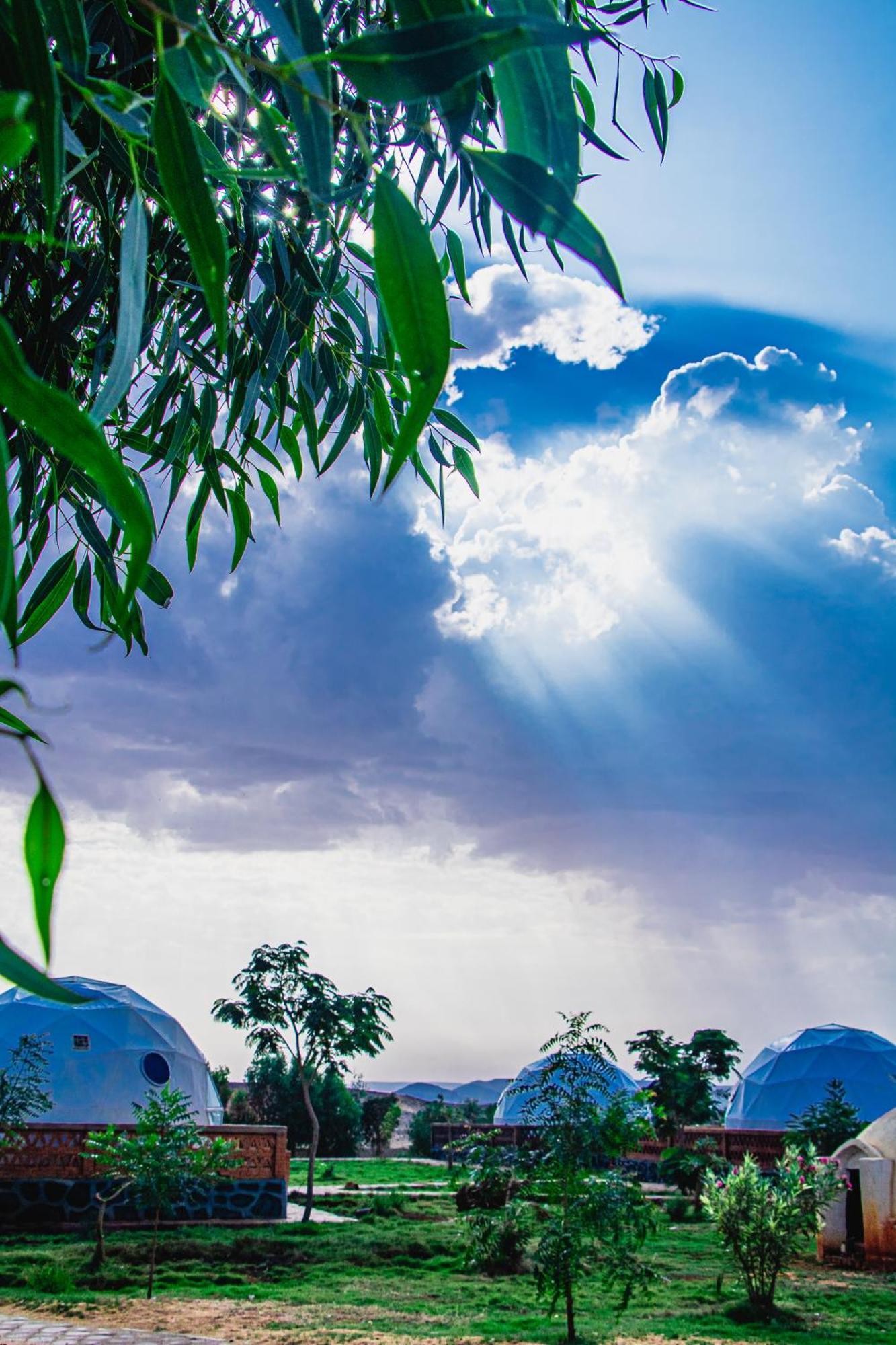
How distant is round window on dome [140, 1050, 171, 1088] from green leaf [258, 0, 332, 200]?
1796cm

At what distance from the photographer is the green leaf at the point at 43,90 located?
2.52ft

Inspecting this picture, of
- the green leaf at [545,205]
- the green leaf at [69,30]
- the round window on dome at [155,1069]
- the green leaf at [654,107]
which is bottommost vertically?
the round window on dome at [155,1069]

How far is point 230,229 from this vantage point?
7.48 ft

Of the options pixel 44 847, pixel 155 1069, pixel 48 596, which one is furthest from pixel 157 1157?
pixel 44 847

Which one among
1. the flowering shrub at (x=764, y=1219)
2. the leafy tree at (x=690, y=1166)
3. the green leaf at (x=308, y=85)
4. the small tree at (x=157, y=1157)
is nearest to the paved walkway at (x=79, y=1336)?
the small tree at (x=157, y=1157)

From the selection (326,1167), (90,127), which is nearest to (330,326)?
(90,127)

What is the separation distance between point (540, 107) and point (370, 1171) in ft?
77.2

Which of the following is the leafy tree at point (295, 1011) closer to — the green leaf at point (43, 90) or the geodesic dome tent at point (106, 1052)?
the geodesic dome tent at point (106, 1052)

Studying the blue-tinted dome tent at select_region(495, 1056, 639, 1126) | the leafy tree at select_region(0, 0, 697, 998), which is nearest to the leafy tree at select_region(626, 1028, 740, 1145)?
the blue-tinted dome tent at select_region(495, 1056, 639, 1126)

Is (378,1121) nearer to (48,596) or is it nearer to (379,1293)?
(379,1293)

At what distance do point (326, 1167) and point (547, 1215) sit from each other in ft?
53.1

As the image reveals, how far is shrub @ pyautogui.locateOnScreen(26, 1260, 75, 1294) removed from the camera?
8.20m

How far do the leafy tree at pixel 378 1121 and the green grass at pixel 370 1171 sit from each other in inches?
40.0

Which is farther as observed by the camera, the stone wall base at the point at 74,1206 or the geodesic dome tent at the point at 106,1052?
the geodesic dome tent at the point at 106,1052
